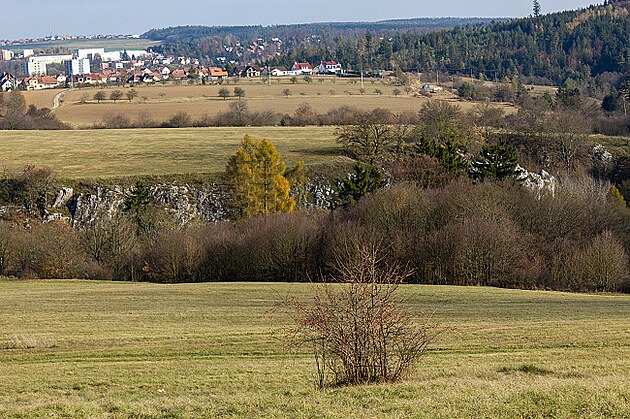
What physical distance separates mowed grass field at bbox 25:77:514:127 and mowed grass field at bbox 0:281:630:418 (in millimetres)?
72771

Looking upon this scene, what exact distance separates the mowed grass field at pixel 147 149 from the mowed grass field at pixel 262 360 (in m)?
34.2

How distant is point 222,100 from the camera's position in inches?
4781

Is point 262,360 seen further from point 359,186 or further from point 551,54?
point 551,54

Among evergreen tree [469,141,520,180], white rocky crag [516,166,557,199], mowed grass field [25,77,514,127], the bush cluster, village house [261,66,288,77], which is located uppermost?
village house [261,66,288,77]

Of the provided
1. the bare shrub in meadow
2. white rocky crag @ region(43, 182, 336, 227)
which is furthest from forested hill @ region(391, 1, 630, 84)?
the bare shrub in meadow

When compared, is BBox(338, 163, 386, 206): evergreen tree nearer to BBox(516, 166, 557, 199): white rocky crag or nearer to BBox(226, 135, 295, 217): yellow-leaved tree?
BBox(226, 135, 295, 217): yellow-leaved tree

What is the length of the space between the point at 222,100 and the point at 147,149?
45872 mm

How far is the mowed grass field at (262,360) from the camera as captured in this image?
39.2ft

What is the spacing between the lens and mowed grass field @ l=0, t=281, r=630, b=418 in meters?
11.9

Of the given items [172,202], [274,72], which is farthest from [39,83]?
[172,202]

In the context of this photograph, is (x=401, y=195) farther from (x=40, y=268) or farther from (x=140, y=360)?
(x=140, y=360)

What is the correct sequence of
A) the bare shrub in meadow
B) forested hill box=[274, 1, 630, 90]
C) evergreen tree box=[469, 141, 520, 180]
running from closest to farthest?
1. the bare shrub in meadow
2. evergreen tree box=[469, 141, 520, 180]
3. forested hill box=[274, 1, 630, 90]

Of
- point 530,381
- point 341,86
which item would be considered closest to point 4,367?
point 530,381

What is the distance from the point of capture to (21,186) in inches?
2418
